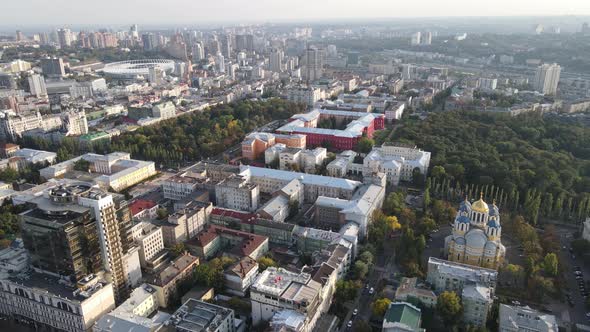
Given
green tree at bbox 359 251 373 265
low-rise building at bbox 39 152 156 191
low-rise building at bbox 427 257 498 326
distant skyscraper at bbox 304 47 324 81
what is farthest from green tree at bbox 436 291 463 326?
distant skyscraper at bbox 304 47 324 81

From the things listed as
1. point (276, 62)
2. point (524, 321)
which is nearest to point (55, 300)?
point (524, 321)

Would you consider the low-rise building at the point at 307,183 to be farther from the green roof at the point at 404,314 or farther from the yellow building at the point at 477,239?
the green roof at the point at 404,314

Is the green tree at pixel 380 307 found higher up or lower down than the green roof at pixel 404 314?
lower down

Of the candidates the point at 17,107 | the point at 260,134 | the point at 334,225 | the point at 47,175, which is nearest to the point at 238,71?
the point at 17,107

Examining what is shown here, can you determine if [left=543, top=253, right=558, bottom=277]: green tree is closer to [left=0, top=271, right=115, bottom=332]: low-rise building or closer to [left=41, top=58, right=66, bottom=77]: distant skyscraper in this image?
[left=0, top=271, right=115, bottom=332]: low-rise building

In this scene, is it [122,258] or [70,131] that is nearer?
[122,258]

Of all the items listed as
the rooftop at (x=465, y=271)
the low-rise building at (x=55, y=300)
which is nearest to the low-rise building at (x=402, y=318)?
the rooftop at (x=465, y=271)

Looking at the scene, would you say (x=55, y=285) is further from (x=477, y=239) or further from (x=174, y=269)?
(x=477, y=239)

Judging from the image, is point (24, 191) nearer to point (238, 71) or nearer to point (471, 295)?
point (471, 295)
